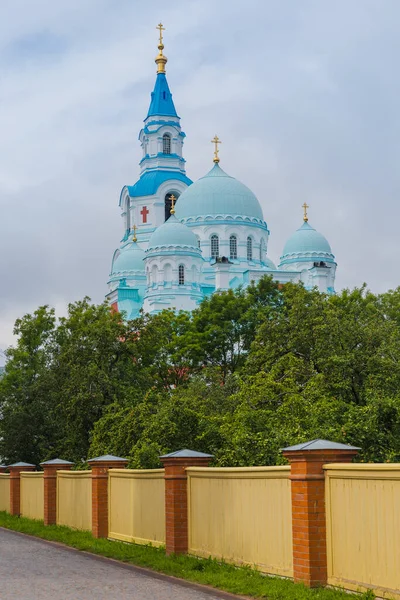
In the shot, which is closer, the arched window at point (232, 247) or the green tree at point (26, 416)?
the green tree at point (26, 416)

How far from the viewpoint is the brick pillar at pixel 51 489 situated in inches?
788

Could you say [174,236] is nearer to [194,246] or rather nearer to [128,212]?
[194,246]

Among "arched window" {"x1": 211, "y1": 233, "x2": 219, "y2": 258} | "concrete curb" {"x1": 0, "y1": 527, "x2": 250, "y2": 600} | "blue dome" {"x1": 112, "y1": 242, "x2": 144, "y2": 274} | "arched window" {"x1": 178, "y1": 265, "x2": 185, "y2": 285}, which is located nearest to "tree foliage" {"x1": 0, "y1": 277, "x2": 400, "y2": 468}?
"concrete curb" {"x1": 0, "y1": 527, "x2": 250, "y2": 600}

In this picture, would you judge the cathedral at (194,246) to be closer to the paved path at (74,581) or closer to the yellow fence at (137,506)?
the yellow fence at (137,506)

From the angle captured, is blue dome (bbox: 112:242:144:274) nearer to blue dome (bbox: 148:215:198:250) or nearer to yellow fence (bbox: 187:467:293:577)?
blue dome (bbox: 148:215:198:250)

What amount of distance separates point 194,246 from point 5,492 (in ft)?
104

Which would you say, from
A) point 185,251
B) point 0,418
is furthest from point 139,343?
point 185,251

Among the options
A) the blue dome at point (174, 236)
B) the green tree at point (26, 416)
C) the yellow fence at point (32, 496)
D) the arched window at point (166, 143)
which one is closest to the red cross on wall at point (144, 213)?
the arched window at point (166, 143)

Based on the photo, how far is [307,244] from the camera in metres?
60.7

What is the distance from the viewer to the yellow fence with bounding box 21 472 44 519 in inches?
845

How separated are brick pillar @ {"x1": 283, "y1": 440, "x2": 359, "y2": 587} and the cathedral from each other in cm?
4231

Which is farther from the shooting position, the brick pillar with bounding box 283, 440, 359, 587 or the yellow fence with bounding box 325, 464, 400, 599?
the brick pillar with bounding box 283, 440, 359, 587

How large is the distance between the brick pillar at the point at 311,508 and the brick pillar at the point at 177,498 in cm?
333

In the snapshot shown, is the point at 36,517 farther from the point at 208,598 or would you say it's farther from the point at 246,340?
the point at 246,340
